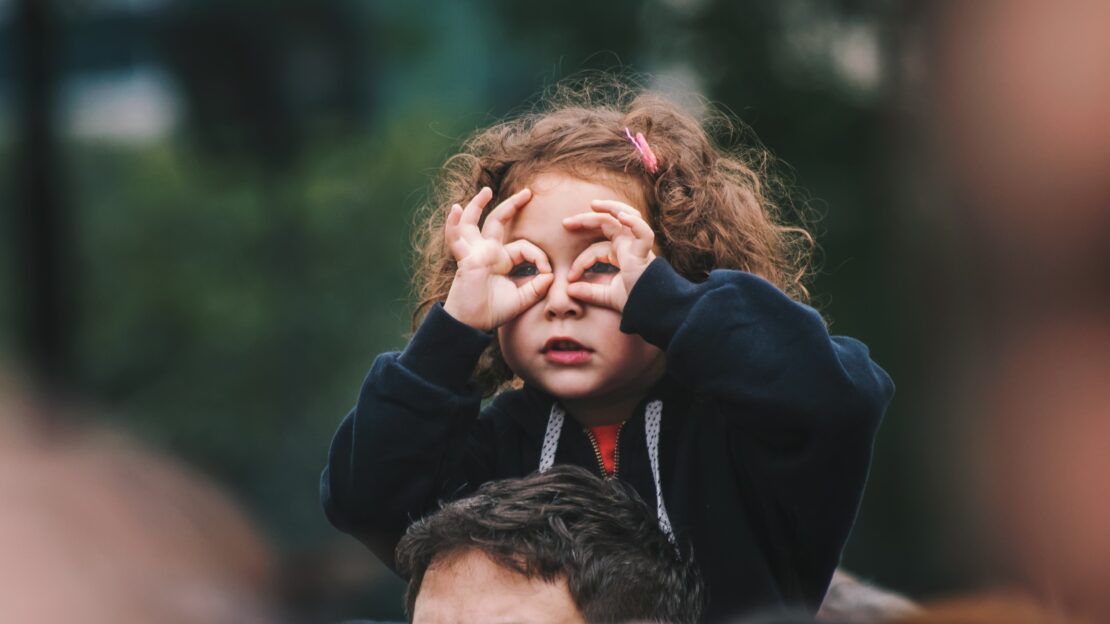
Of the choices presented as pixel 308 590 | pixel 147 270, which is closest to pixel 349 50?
pixel 147 270

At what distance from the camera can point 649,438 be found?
161cm

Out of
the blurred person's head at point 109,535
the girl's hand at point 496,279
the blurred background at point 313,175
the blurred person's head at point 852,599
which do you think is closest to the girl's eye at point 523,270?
the girl's hand at point 496,279

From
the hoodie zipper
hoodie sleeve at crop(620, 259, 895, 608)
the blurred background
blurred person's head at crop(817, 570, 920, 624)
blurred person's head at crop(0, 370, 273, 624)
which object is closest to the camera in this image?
blurred person's head at crop(0, 370, 273, 624)

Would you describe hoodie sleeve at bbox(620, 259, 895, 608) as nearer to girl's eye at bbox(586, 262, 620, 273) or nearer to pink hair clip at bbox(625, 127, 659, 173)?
girl's eye at bbox(586, 262, 620, 273)

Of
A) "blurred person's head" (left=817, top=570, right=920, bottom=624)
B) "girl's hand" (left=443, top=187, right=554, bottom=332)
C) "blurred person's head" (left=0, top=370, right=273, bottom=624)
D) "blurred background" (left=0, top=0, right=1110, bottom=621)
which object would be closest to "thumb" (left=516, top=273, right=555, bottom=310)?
"girl's hand" (left=443, top=187, right=554, bottom=332)

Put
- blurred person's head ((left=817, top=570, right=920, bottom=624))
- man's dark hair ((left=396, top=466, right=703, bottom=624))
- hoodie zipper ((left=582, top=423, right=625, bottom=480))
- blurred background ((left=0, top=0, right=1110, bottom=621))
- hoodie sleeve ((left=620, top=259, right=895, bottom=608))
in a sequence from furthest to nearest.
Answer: blurred background ((left=0, top=0, right=1110, bottom=621)) < blurred person's head ((left=817, top=570, right=920, bottom=624)) < hoodie zipper ((left=582, top=423, right=625, bottom=480)) < hoodie sleeve ((left=620, top=259, right=895, bottom=608)) < man's dark hair ((left=396, top=466, right=703, bottom=624))

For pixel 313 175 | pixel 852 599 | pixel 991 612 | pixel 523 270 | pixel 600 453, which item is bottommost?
pixel 313 175

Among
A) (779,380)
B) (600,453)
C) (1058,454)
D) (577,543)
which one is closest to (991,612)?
(1058,454)

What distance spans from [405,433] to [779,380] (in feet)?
1.49

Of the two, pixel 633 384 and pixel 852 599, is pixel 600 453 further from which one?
pixel 852 599

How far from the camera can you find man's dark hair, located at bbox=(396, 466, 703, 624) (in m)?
1.25

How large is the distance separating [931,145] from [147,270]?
6069 millimetres

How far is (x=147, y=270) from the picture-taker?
20.4ft

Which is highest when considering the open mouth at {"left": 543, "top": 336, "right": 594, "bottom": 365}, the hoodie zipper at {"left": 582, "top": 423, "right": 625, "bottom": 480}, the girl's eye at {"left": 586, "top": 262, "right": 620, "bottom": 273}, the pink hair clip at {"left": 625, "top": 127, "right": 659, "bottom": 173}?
the pink hair clip at {"left": 625, "top": 127, "right": 659, "bottom": 173}
